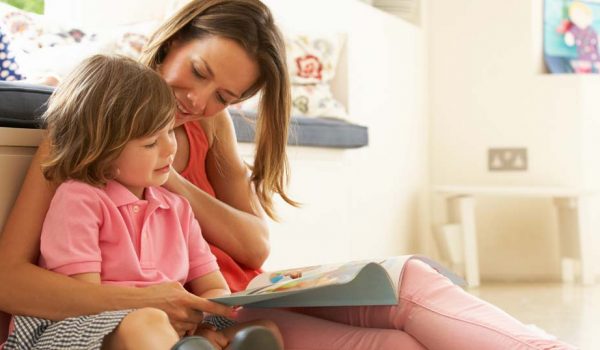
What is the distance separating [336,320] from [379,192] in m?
2.37

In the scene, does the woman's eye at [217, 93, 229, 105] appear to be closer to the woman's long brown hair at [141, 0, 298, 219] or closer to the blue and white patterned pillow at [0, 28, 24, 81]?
the woman's long brown hair at [141, 0, 298, 219]

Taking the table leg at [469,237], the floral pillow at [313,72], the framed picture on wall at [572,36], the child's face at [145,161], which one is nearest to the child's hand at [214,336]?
the child's face at [145,161]

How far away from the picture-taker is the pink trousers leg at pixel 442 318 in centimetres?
134

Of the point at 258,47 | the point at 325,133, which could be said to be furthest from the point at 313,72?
the point at 258,47

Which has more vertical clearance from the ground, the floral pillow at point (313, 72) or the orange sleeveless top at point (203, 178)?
the floral pillow at point (313, 72)

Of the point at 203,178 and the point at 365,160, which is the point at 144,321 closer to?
the point at 203,178

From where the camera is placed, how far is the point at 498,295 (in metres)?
3.54

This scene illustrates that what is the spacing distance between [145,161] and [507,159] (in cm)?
306

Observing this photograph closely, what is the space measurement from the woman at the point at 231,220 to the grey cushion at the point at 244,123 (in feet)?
0.33

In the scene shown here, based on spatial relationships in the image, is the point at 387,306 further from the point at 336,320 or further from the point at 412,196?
the point at 412,196

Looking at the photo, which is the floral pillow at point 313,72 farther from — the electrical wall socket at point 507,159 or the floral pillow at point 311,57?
the electrical wall socket at point 507,159

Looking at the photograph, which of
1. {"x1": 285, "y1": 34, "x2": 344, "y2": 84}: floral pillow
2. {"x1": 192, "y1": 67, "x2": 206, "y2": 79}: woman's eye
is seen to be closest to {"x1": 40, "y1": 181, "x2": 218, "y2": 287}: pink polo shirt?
{"x1": 192, "y1": 67, "x2": 206, "y2": 79}: woman's eye

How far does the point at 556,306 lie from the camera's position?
10.4 feet

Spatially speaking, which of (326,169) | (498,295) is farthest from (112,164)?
(498,295)
